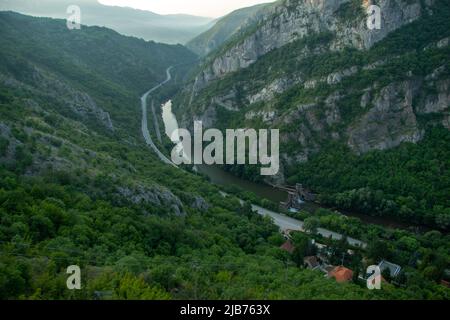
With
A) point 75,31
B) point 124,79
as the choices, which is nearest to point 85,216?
point 124,79

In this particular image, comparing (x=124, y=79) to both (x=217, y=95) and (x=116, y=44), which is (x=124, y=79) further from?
(x=217, y=95)

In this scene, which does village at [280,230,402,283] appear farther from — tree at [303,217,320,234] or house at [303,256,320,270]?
tree at [303,217,320,234]
